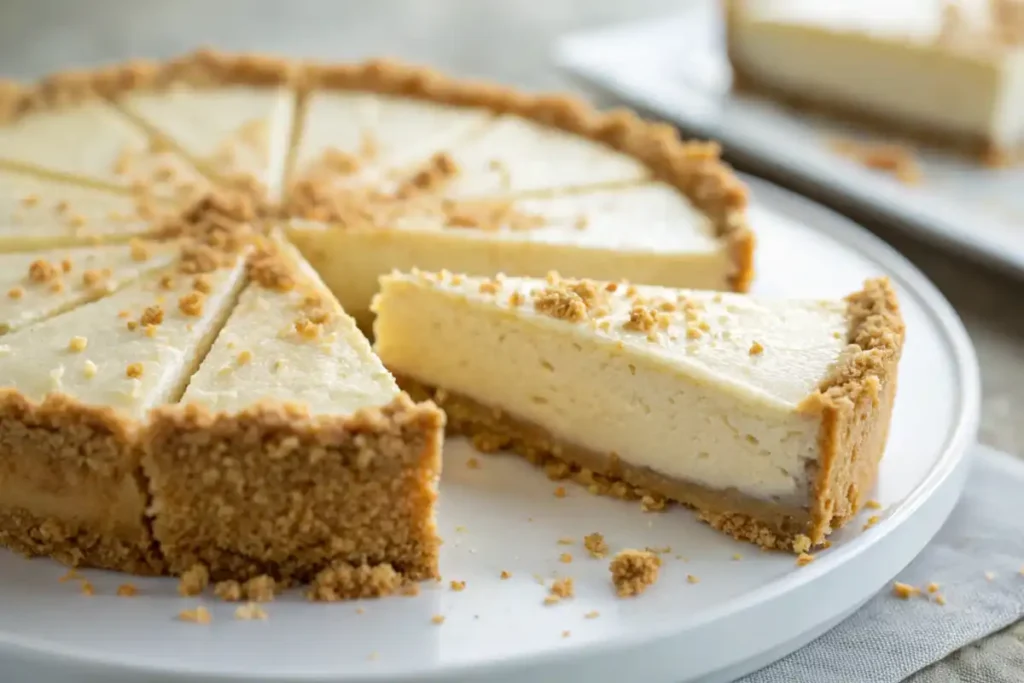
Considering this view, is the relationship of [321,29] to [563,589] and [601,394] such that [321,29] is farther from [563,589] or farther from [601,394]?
[563,589]

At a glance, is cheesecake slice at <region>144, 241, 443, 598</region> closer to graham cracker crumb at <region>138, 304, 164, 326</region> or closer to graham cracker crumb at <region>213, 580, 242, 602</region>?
graham cracker crumb at <region>213, 580, 242, 602</region>

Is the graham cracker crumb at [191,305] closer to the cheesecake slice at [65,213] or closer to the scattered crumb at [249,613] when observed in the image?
the cheesecake slice at [65,213]

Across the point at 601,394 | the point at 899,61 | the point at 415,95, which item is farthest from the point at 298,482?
the point at 899,61

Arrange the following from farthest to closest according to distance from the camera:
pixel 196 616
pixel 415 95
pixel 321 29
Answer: pixel 321 29 < pixel 415 95 < pixel 196 616

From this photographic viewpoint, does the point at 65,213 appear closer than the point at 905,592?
No

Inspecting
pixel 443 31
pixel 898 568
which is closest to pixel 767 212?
pixel 898 568

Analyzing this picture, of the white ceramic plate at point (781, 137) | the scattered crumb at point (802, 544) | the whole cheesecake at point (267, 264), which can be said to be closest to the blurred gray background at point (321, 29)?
the white ceramic plate at point (781, 137)
